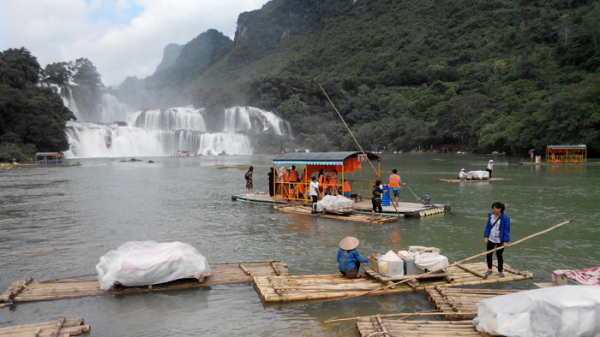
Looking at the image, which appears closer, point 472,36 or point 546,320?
point 546,320

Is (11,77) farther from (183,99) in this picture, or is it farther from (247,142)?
(183,99)

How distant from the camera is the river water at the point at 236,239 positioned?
20.0 ft

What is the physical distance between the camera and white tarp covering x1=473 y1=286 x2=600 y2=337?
414 cm

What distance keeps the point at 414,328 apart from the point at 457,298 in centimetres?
141

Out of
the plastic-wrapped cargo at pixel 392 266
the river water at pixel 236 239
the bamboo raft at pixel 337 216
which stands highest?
the plastic-wrapped cargo at pixel 392 266

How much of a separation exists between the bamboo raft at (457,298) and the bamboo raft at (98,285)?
2.74 metres

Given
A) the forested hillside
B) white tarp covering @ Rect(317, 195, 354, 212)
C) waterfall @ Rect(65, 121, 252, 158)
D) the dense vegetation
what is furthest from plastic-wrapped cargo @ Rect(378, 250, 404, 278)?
waterfall @ Rect(65, 121, 252, 158)

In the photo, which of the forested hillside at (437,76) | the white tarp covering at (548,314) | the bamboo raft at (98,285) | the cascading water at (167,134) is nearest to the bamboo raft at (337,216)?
the bamboo raft at (98,285)

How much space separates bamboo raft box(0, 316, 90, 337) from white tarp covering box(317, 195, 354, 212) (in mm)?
9328

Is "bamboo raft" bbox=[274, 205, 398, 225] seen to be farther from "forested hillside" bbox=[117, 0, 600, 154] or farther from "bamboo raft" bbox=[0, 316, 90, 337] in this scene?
"forested hillside" bbox=[117, 0, 600, 154]

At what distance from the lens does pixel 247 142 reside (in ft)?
267

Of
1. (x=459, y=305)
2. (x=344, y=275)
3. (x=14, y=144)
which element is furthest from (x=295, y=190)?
(x=14, y=144)

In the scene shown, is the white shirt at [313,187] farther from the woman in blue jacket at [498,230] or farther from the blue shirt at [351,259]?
the woman in blue jacket at [498,230]

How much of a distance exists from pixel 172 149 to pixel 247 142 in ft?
49.8
